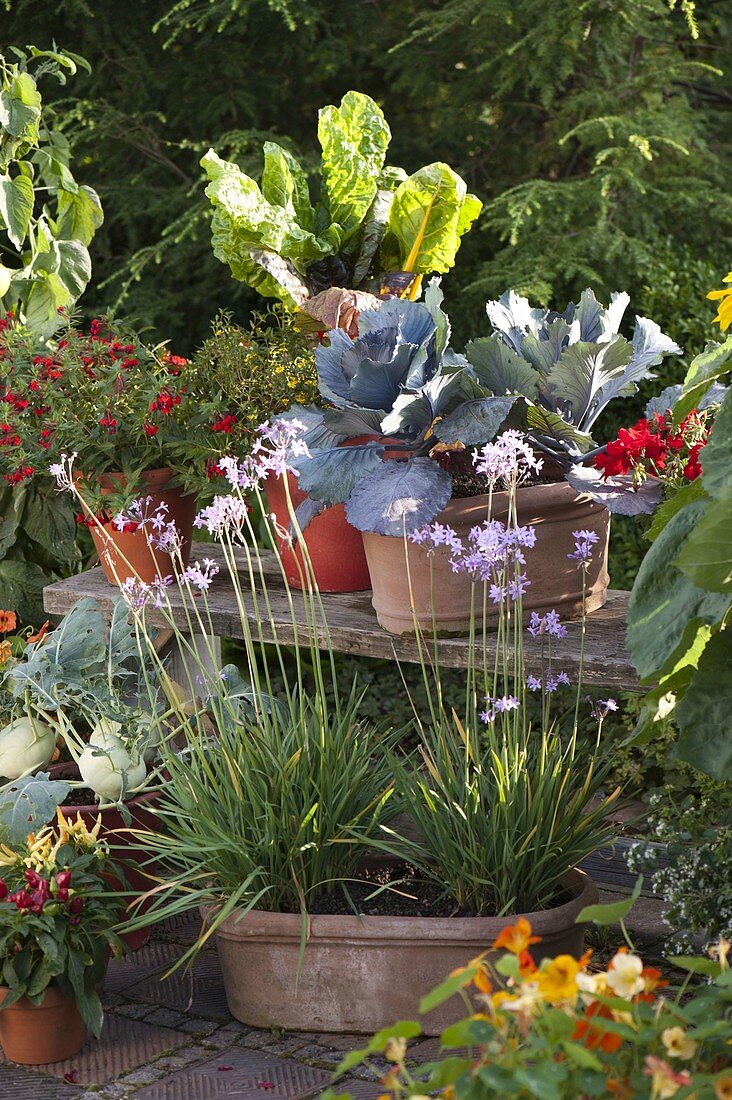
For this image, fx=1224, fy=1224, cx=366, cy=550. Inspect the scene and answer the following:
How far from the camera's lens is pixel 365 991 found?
2.40 metres

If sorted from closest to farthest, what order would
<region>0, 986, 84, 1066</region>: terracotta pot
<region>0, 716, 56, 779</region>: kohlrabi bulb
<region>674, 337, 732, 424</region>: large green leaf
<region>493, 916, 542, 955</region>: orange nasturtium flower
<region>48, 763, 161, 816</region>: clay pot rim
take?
<region>493, 916, 542, 955</region>: orange nasturtium flower < <region>674, 337, 732, 424</region>: large green leaf < <region>0, 986, 84, 1066</region>: terracotta pot < <region>48, 763, 161, 816</region>: clay pot rim < <region>0, 716, 56, 779</region>: kohlrabi bulb

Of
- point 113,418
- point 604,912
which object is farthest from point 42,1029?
point 113,418

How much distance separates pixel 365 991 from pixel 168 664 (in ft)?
4.13

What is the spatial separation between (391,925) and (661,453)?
109cm

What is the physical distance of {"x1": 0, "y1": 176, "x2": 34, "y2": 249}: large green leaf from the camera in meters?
3.83

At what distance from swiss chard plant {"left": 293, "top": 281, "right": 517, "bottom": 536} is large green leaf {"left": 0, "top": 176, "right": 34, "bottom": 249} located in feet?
5.49

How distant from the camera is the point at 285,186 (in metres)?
3.15

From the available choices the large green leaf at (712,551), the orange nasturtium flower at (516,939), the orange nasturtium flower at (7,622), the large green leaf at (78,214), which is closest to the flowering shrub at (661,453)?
the large green leaf at (712,551)

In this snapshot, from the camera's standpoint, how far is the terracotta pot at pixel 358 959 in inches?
92.0

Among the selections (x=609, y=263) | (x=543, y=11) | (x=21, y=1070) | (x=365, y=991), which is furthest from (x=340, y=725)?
(x=543, y=11)

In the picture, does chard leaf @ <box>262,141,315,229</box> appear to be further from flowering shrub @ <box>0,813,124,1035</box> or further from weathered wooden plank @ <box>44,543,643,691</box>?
flowering shrub @ <box>0,813,124,1035</box>

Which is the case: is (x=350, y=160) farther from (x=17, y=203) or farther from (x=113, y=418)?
(x=17, y=203)

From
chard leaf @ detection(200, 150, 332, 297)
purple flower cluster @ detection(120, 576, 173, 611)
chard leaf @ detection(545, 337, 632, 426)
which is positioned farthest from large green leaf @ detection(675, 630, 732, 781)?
chard leaf @ detection(200, 150, 332, 297)

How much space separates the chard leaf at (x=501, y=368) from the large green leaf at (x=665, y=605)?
0.63m
